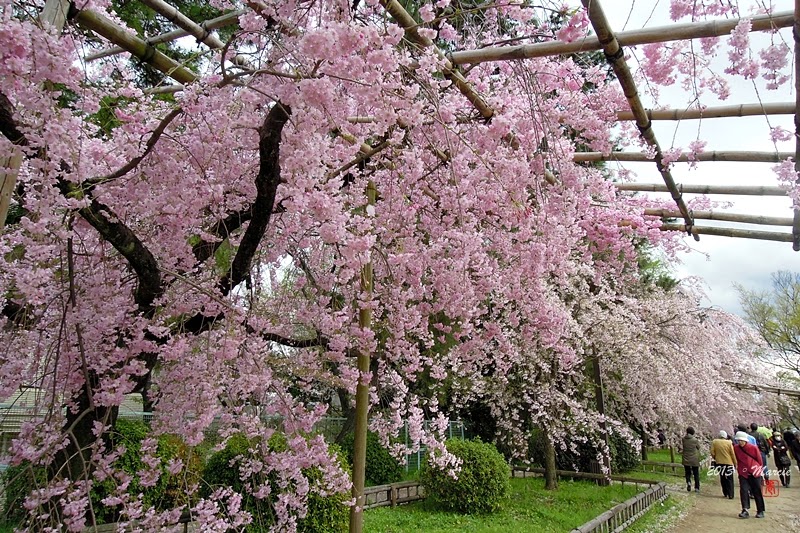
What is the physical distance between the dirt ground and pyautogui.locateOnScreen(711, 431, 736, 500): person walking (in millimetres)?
230

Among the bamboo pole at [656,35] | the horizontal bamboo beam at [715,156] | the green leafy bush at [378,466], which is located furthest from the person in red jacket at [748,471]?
the bamboo pole at [656,35]

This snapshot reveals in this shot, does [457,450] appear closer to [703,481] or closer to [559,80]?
[559,80]

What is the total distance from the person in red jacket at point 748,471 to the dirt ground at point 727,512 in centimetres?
17

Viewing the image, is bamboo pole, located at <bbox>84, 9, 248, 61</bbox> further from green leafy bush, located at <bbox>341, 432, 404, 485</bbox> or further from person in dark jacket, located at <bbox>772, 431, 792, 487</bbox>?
person in dark jacket, located at <bbox>772, 431, 792, 487</bbox>

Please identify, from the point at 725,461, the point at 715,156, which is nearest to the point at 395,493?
the point at 725,461

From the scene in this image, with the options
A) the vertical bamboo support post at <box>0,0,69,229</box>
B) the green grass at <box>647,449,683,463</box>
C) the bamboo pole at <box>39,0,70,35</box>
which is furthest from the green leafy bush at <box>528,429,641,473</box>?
the bamboo pole at <box>39,0,70,35</box>

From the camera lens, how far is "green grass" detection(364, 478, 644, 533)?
19.6 ft

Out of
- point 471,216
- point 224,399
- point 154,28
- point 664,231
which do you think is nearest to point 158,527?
point 224,399

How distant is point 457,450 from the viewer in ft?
23.7

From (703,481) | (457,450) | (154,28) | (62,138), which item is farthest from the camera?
(703,481)

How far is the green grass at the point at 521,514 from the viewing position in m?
5.98

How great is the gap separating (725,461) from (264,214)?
986cm

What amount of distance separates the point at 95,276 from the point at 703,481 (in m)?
13.6

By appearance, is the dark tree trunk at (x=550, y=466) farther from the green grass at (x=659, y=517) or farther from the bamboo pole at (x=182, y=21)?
the bamboo pole at (x=182, y=21)
